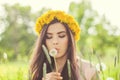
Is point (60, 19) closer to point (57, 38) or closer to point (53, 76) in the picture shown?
point (57, 38)

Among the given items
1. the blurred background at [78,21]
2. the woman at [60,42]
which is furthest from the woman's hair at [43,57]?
the blurred background at [78,21]

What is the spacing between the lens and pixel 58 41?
1718 millimetres

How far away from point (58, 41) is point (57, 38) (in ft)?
0.04

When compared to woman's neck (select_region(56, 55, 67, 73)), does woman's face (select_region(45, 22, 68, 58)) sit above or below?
above

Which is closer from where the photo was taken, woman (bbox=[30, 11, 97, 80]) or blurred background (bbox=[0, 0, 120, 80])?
woman (bbox=[30, 11, 97, 80])

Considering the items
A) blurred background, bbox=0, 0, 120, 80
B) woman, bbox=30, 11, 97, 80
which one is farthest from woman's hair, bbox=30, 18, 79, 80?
blurred background, bbox=0, 0, 120, 80

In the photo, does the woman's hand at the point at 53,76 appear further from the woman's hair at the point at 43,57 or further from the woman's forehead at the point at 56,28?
the woman's forehead at the point at 56,28

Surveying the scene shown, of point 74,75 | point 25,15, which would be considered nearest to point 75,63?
point 74,75

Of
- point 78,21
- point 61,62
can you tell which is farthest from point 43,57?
point 78,21

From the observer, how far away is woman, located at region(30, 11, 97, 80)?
1720 millimetres

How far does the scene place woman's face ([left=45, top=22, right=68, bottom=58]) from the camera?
1716mm

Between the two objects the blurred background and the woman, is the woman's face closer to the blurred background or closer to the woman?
the woman

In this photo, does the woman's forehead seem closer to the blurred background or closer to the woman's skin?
the woman's skin

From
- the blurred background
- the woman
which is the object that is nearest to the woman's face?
the woman
